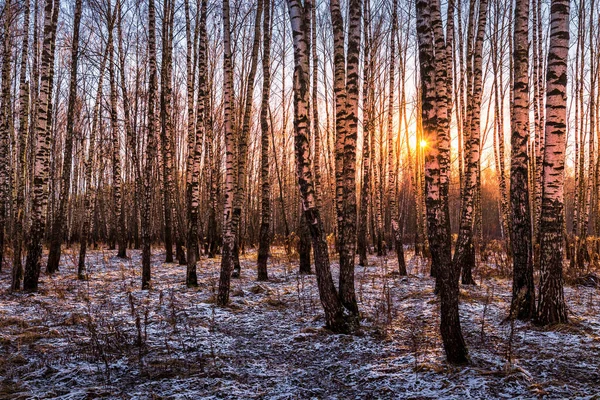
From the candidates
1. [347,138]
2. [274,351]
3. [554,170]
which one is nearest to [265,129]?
[347,138]

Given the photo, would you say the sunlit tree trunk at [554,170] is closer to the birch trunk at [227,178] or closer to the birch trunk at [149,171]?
the birch trunk at [227,178]

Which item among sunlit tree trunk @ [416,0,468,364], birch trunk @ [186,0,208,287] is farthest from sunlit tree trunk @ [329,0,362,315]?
birch trunk @ [186,0,208,287]

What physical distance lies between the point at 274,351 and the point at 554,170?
177 inches

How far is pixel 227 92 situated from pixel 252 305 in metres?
4.14

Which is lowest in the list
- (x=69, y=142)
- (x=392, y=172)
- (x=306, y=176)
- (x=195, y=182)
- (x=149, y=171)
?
(x=306, y=176)

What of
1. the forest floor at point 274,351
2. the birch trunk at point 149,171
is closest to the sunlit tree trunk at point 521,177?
the forest floor at point 274,351

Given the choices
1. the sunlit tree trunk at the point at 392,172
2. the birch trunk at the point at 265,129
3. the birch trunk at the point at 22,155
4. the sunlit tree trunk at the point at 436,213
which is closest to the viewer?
the sunlit tree trunk at the point at 436,213

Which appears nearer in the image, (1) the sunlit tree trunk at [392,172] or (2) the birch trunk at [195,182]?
(2) the birch trunk at [195,182]

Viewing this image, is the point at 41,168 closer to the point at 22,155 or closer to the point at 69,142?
the point at 69,142

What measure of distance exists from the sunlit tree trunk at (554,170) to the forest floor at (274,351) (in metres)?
0.41

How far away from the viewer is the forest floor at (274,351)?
360cm

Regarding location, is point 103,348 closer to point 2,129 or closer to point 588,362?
point 588,362

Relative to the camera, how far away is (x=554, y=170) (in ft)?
17.1

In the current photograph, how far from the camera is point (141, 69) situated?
1688 cm
